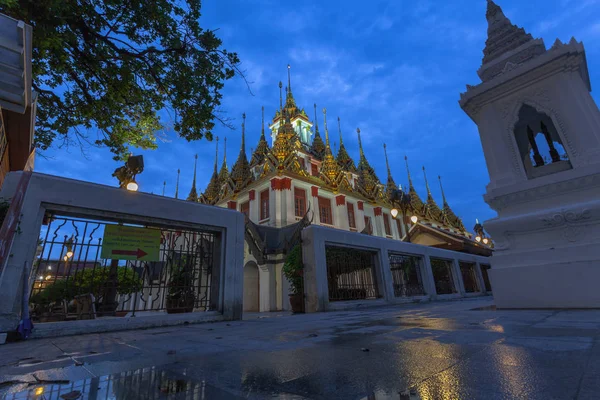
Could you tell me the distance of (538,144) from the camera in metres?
6.40

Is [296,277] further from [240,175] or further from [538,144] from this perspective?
[240,175]

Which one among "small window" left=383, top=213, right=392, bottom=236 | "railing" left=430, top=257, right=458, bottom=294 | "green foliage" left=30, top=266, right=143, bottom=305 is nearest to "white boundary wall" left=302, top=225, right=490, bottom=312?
"railing" left=430, top=257, right=458, bottom=294

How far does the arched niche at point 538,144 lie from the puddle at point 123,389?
7301 mm

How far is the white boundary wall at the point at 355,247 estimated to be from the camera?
8875mm

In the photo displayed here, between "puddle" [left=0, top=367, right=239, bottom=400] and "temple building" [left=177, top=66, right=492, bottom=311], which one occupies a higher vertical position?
"temple building" [left=177, top=66, right=492, bottom=311]

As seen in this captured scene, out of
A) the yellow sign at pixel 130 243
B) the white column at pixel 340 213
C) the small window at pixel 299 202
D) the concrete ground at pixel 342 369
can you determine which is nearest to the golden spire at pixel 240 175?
the small window at pixel 299 202

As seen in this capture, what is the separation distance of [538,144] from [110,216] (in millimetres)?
9283

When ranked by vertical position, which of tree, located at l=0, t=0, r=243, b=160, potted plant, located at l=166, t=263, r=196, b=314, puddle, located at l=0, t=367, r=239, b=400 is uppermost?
tree, located at l=0, t=0, r=243, b=160

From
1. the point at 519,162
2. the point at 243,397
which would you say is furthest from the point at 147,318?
the point at 519,162

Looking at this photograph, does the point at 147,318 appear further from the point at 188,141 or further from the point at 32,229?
the point at 188,141

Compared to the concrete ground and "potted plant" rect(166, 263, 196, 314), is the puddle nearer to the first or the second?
the concrete ground

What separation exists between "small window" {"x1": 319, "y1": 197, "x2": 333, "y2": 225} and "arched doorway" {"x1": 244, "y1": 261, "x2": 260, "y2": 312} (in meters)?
8.32

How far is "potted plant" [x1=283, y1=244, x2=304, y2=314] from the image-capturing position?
9.17 metres

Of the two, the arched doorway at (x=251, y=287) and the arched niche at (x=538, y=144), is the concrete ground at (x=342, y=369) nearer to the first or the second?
the arched niche at (x=538, y=144)
